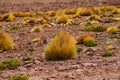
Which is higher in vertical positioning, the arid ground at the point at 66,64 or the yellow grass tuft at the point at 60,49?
the yellow grass tuft at the point at 60,49

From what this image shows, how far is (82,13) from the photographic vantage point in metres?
31.9

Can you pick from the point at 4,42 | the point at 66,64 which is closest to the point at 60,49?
the point at 66,64

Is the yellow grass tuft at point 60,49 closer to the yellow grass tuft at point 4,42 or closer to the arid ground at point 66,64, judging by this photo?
the arid ground at point 66,64

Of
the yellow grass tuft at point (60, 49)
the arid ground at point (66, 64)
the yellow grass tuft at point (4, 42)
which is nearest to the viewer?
the arid ground at point (66, 64)

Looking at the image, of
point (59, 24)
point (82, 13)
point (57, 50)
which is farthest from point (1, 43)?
point (82, 13)

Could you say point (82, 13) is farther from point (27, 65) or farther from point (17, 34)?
point (27, 65)

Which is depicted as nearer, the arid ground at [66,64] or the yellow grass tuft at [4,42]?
the arid ground at [66,64]

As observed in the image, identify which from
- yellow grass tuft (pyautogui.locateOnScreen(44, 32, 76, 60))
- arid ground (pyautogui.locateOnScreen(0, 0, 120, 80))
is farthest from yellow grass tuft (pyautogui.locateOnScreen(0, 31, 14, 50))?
yellow grass tuft (pyautogui.locateOnScreen(44, 32, 76, 60))

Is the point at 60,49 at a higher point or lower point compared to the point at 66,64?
higher

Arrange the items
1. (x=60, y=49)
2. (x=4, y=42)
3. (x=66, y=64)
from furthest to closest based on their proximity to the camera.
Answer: (x=4, y=42), (x=60, y=49), (x=66, y=64)

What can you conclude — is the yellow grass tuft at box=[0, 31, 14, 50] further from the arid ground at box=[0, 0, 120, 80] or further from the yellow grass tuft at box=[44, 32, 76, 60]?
the yellow grass tuft at box=[44, 32, 76, 60]

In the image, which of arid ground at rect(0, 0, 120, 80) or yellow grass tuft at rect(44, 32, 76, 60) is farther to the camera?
yellow grass tuft at rect(44, 32, 76, 60)

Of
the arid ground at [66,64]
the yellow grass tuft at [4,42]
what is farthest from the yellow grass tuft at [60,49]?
the yellow grass tuft at [4,42]

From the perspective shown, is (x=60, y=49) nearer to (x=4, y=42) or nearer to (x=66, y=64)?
(x=66, y=64)
